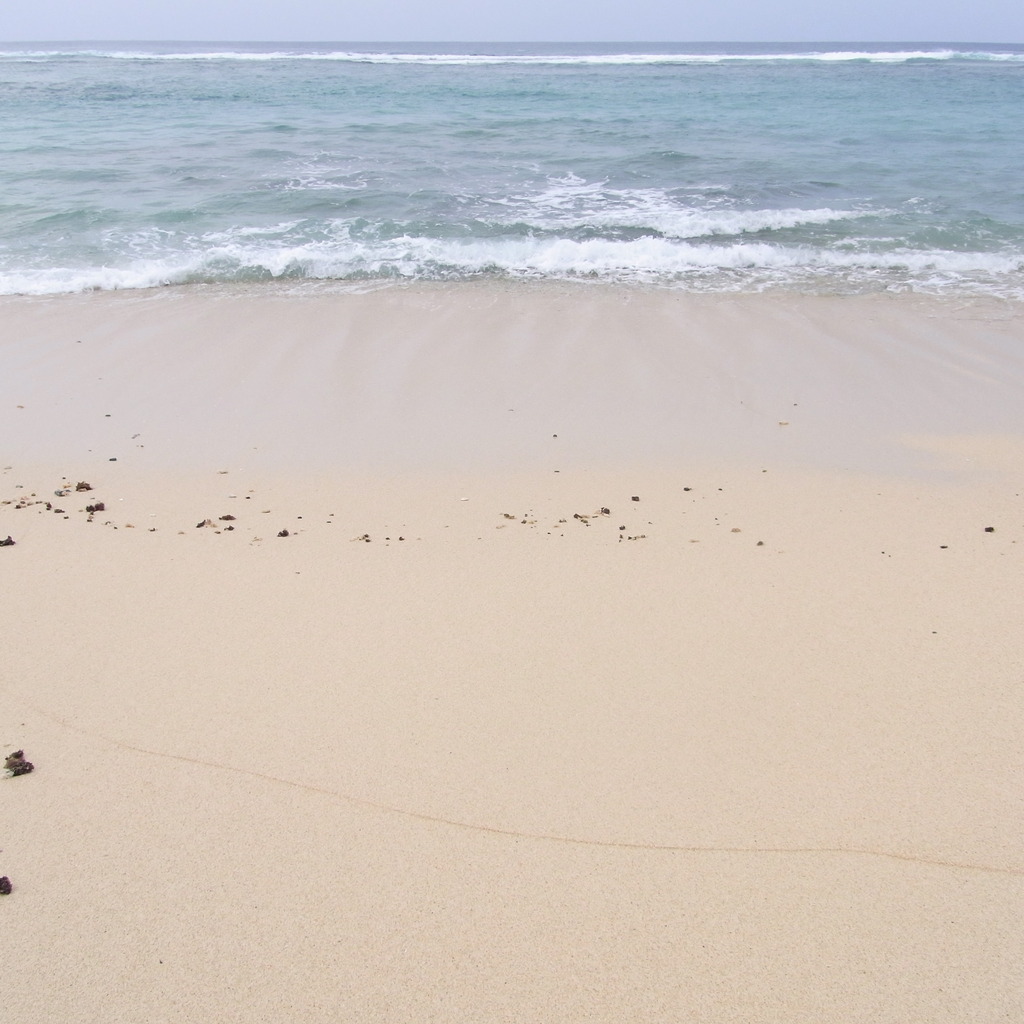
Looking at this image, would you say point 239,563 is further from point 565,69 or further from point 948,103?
point 565,69

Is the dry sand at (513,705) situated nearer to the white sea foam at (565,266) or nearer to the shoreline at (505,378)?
the shoreline at (505,378)

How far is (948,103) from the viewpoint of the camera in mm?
21703

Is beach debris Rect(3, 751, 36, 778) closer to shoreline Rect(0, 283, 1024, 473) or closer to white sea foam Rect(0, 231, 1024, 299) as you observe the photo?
shoreline Rect(0, 283, 1024, 473)

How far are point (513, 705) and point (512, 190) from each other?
33.8 ft

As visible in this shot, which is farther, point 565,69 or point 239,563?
point 565,69

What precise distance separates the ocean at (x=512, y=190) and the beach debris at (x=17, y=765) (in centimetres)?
633

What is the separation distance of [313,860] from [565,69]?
129ft

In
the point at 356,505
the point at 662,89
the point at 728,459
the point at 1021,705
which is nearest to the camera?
the point at 1021,705

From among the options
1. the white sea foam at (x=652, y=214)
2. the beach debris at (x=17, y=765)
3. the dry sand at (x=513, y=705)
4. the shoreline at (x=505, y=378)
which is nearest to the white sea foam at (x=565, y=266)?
the shoreline at (x=505, y=378)

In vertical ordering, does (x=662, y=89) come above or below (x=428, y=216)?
above

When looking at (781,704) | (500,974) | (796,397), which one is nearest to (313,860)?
(500,974)

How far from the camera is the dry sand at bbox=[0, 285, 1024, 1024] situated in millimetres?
1957

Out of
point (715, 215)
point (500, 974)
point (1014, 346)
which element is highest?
point (715, 215)

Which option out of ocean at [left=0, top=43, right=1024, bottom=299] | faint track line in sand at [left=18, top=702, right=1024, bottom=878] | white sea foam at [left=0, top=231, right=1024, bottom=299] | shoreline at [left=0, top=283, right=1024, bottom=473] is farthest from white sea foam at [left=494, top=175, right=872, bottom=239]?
faint track line in sand at [left=18, top=702, right=1024, bottom=878]
